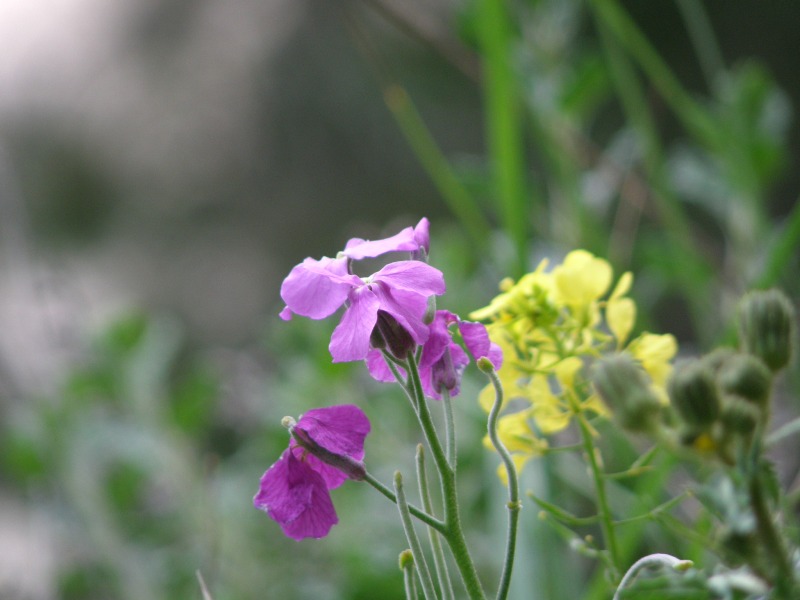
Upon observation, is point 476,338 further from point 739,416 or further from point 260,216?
point 260,216

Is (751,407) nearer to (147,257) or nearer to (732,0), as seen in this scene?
(732,0)

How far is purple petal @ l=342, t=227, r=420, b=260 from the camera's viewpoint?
0.27 metres

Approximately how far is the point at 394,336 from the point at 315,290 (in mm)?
30

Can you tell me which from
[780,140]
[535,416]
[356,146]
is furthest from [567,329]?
[356,146]

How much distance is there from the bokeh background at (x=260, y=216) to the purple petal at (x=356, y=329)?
0.28 meters

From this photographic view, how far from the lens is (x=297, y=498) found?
0.89 feet

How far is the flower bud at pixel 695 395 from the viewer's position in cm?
20

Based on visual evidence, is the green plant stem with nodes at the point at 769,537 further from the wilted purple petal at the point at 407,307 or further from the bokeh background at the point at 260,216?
the bokeh background at the point at 260,216

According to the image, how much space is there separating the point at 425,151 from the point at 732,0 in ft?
3.77

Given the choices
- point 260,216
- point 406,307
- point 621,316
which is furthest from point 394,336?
point 260,216

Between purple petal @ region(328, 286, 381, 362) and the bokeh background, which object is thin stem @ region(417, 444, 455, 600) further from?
the bokeh background

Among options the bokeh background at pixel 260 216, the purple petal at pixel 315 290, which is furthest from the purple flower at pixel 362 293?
the bokeh background at pixel 260 216

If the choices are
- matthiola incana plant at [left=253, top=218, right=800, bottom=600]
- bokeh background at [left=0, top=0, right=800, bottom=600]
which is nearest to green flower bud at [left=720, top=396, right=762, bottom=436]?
matthiola incana plant at [left=253, top=218, right=800, bottom=600]

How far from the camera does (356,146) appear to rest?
1.92 metres
